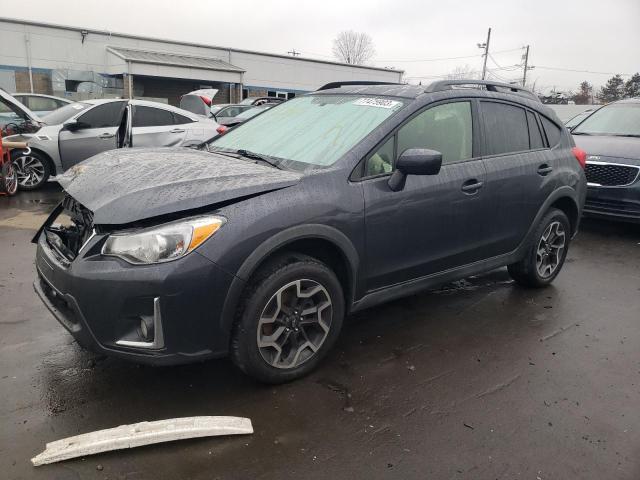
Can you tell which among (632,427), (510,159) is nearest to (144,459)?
(632,427)

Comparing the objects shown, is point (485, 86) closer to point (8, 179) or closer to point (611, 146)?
point (611, 146)

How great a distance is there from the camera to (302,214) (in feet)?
9.32

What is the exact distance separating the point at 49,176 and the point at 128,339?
768cm

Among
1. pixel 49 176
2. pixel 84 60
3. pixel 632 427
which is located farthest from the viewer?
pixel 84 60

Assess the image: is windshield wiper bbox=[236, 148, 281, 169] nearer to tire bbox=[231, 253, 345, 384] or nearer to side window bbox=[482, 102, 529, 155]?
tire bbox=[231, 253, 345, 384]

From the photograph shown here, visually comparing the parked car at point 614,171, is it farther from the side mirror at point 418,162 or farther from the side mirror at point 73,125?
the side mirror at point 73,125

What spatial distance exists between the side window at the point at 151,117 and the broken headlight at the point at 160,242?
22.2 feet

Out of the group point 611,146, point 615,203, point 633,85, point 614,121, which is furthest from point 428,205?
point 633,85

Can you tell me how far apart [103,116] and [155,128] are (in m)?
0.90

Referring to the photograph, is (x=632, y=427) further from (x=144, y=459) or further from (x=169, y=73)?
(x=169, y=73)

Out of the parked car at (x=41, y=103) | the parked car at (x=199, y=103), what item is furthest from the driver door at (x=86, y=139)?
the parked car at (x=41, y=103)

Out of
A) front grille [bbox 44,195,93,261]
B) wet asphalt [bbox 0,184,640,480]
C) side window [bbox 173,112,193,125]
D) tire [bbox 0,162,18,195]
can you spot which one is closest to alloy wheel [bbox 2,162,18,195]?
tire [bbox 0,162,18,195]

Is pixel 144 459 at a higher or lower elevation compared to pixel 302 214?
lower

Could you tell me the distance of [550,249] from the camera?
4.75 meters
